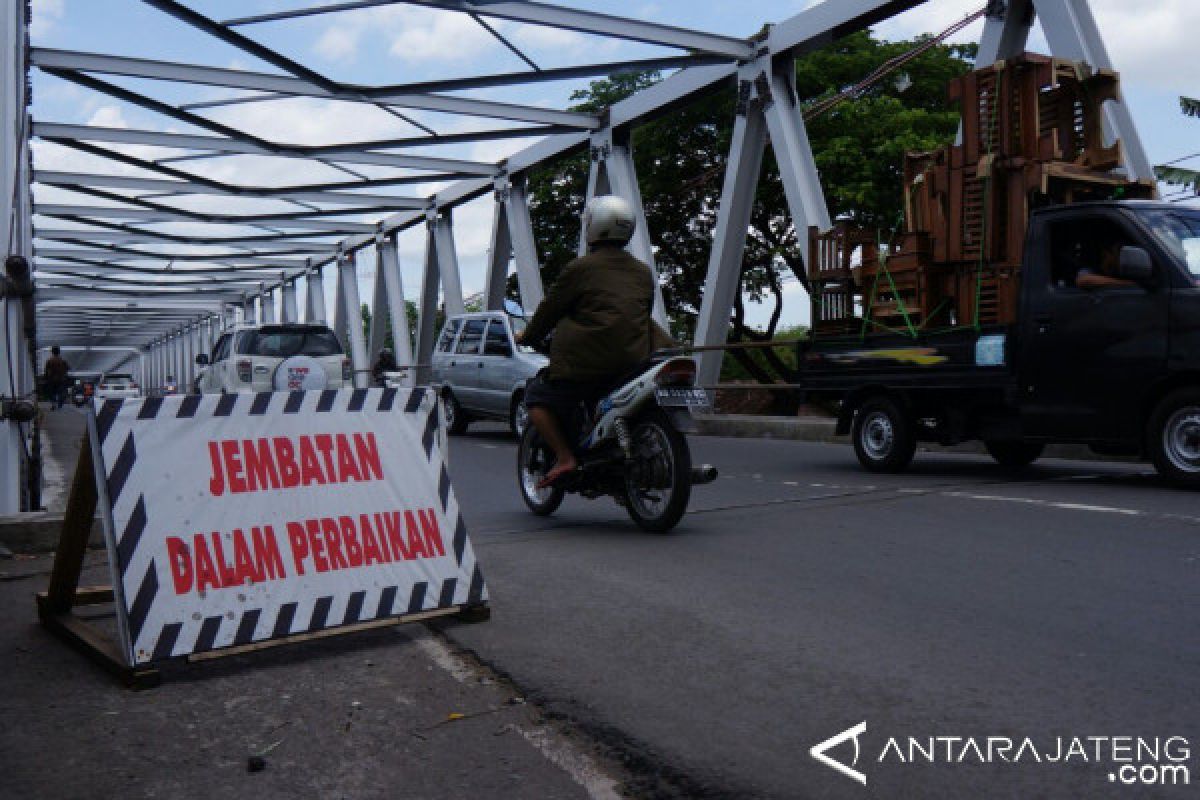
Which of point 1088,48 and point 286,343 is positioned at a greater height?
point 1088,48

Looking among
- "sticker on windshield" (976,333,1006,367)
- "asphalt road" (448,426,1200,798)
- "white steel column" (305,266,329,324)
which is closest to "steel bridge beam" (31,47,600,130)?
"sticker on windshield" (976,333,1006,367)

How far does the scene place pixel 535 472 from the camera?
7.76 metres

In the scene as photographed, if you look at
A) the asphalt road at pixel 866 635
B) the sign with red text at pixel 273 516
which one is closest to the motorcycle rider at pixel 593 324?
the asphalt road at pixel 866 635

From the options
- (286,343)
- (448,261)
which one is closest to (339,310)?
(448,261)

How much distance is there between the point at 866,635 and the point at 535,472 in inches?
154

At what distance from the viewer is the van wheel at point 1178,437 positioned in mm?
7824

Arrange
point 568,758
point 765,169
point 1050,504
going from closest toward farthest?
point 568,758 → point 1050,504 → point 765,169

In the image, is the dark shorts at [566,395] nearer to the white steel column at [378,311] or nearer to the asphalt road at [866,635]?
the asphalt road at [866,635]

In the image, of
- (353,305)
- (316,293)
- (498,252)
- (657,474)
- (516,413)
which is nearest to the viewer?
(657,474)

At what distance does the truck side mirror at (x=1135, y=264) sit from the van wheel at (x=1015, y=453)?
2.41 meters

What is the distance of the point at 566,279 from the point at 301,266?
4022 cm

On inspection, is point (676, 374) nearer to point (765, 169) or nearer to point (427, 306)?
point (765, 169)

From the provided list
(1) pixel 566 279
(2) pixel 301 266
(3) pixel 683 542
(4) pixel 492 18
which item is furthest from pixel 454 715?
(2) pixel 301 266

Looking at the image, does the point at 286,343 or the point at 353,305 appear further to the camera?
the point at 353,305
